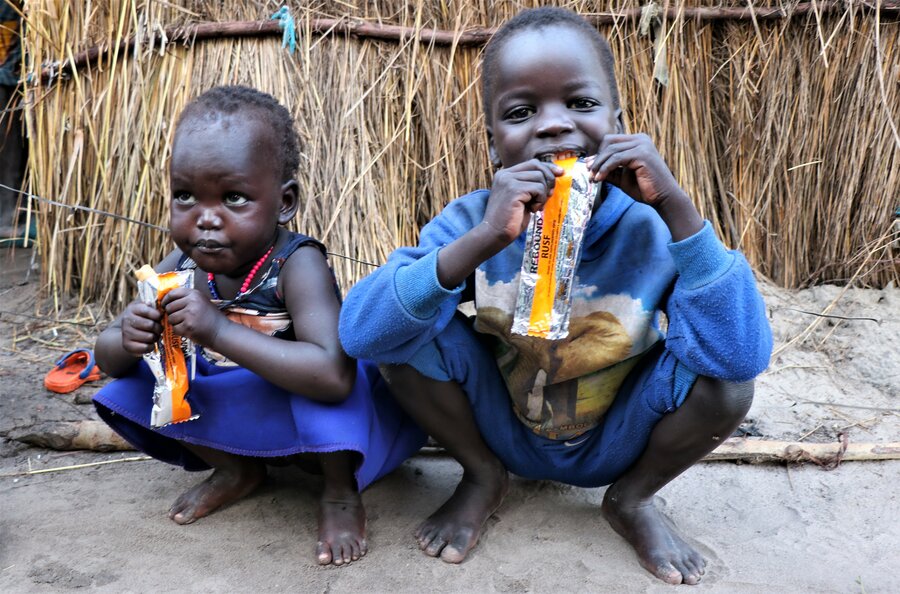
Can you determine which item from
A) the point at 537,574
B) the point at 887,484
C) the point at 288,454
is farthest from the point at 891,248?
the point at 288,454

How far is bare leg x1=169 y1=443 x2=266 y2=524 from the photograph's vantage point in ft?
5.50

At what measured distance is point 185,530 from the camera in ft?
5.37

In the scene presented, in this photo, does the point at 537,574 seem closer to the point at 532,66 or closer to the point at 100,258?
the point at 532,66

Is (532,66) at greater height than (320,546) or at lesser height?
greater

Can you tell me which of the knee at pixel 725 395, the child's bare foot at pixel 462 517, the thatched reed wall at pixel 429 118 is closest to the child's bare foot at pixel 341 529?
the child's bare foot at pixel 462 517

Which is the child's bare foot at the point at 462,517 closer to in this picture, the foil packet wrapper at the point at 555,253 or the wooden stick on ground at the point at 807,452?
the foil packet wrapper at the point at 555,253

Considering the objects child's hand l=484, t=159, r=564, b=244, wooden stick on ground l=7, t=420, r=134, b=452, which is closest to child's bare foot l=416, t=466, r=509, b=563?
child's hand l=484, t=159, r=564, b=244

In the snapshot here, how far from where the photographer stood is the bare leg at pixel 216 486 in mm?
1677

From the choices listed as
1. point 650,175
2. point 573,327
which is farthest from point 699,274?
point 573,327

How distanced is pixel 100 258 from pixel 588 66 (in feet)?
5.97

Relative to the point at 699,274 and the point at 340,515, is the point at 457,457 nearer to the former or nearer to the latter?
the point at 340,515

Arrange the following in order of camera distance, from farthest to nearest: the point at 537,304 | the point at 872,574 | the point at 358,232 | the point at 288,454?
the point at 358,232 < the point at 288,454 < the point at 872,574 < the point at 537,304

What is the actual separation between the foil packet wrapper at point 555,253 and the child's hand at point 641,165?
41 mm

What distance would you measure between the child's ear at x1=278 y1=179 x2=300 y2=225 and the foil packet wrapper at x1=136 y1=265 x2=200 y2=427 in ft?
0.83
